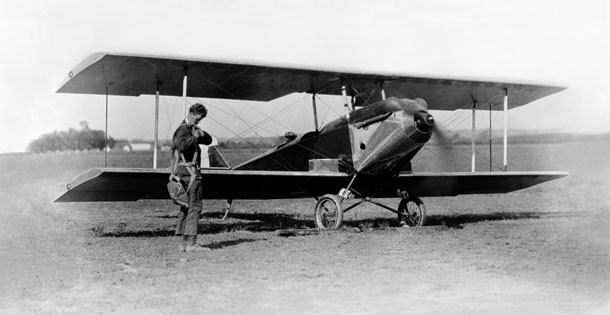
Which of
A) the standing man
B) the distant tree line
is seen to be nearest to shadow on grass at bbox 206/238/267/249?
the standing man

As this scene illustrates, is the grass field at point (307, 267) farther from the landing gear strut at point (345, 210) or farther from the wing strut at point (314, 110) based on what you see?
the wing strut at point (314, 110)

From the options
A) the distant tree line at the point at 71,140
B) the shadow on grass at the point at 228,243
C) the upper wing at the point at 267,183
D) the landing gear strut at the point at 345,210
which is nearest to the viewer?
the shadow on grass at the point at 228,243

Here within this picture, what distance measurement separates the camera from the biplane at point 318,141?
10.0 metres

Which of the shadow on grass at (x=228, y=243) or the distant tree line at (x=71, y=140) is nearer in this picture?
the shadow on grass at (x=228, y=243)

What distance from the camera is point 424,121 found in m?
9.84

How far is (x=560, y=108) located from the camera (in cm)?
1491

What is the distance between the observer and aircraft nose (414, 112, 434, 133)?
32.2ft

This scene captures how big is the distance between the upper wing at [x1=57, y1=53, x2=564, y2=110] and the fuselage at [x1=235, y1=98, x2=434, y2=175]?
1.13 metres

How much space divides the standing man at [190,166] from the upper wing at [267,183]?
135 cm

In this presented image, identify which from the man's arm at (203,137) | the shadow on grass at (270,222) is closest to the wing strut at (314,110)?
the shadow on grass at (270,222)

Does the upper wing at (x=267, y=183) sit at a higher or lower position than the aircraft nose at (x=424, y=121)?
lower

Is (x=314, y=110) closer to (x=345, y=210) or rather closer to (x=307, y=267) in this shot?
(x=345, y=210)

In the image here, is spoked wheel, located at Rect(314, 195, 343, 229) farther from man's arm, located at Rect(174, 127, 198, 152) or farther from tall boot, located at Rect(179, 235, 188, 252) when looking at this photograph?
man's arm, located at Rect(174, 127, 198, 152)

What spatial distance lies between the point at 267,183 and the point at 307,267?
4.22m
